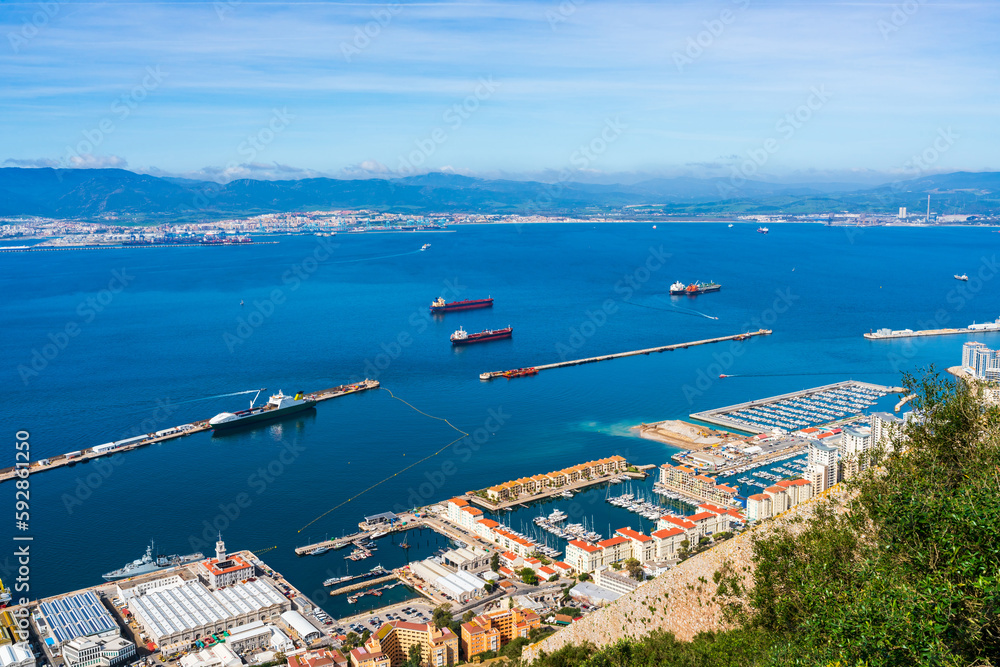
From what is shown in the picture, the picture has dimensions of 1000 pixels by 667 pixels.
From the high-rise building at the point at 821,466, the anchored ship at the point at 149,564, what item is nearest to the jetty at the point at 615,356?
the high-rise building at the point at 821,466

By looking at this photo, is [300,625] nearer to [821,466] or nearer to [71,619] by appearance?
[71,619]

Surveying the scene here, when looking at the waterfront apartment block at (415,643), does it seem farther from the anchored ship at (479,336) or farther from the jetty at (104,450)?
the anchored ship at (479,336)

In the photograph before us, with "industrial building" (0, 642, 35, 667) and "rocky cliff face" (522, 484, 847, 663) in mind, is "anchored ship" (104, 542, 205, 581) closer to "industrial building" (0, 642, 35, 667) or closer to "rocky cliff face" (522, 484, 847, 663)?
"industrial building" (0, 642, 35, 667)

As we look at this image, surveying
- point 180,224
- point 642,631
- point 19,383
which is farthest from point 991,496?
point 180,224

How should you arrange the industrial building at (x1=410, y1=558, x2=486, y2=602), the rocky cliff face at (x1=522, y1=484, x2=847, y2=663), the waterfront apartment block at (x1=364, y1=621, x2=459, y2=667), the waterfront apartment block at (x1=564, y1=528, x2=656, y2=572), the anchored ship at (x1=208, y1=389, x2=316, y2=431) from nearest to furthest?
the rocky cliff face at (x1=522, y1=484, x2=847, y2=663) < the waterfront apartment block at (x1=364, y1=621, x2=459, y2=667) < the industrial building at (x1=410, y1=558, x2=486, y2=602) < the waterfront apartment block at (x1=564, y1=528, x2=656, y2=572) < the anchored ship at (x1=208, y1=389, x2=316, y2=431)

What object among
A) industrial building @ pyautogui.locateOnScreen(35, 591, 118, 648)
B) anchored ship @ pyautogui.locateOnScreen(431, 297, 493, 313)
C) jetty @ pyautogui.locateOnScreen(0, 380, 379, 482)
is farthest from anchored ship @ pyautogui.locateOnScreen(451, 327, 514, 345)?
industrial building @ pyautogui.locateOnScreen(35, 591, 118, 648)

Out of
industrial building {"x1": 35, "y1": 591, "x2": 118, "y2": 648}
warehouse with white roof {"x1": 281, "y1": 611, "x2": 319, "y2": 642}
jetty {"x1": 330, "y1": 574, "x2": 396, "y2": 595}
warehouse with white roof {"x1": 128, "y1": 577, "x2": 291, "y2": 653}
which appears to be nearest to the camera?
industrial building {"x1": 35, "y1": 591, "x2": 118, "y2": 648}

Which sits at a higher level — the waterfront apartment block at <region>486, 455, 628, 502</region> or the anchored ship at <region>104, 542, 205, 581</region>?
the waterfront apartment block at <region>486, 455, 628, 502</region>

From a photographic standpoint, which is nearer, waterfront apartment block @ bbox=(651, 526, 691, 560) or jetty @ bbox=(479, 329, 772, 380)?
waterfront apartment block @ bbox=(651, 526, 691, 560)

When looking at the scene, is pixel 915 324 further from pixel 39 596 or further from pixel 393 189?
pixel 393 189

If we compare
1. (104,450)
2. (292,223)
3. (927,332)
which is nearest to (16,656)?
(104,450)
